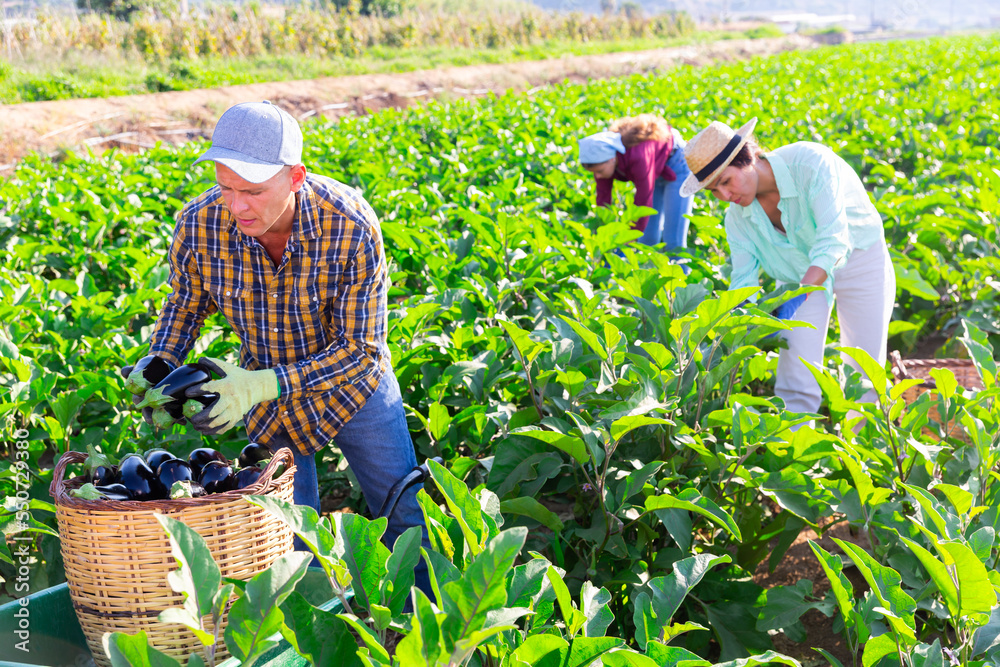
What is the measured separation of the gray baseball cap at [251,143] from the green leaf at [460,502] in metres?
0.93

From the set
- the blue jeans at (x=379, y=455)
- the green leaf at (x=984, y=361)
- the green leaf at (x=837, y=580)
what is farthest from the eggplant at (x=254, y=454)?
the green leaf at (x=984, y=361)

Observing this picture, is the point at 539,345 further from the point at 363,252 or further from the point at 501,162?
the point at 501,162

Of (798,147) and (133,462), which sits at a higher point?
(798,147)

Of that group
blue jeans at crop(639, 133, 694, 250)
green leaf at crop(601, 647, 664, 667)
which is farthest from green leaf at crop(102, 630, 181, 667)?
blue jeans at crop(639, 133, 694, 250)

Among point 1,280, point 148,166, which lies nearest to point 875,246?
point 1,280

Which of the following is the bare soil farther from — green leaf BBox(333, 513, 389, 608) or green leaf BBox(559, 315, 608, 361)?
green leaf BBox(333, 513, 389, 608)

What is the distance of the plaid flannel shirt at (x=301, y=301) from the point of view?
7.34ft

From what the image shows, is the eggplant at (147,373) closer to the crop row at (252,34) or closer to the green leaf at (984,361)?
the green leaf at (984,361)

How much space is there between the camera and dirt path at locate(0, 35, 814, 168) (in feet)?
43.7

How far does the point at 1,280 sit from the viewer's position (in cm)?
381

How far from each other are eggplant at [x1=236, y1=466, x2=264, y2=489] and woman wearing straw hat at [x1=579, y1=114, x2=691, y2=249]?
12.4ft

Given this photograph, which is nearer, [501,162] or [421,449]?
[421,449]

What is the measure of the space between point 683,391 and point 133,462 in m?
1.58

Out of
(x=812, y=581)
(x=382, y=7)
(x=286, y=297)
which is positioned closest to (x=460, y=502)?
(x=286, y=297)
